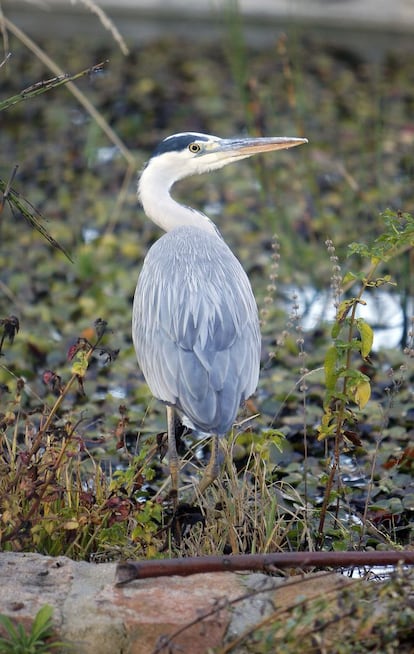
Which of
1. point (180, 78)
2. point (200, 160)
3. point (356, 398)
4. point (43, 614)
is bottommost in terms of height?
point (43, 614)

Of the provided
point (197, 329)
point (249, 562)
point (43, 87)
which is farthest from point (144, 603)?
point (43, 87)

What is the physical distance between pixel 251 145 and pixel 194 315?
1000mm

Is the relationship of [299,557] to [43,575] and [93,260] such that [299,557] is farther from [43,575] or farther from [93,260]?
[93,260]

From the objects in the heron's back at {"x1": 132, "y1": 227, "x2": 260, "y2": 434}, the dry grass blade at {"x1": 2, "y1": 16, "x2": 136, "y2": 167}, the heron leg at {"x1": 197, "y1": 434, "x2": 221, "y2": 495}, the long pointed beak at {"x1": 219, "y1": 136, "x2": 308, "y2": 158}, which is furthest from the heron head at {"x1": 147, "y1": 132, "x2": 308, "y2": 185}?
the heron leg at {"x1": 197, "y1": 434, "x2": 221, "y2": 495}

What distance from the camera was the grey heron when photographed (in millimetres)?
3369

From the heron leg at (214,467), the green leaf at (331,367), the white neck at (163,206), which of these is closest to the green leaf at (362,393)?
the green leaf at (331,367)

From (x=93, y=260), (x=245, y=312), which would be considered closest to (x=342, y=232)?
(x=93, y=260)

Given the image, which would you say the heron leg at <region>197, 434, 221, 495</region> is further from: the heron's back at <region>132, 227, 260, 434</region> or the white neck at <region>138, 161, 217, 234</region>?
the white neck at <region>138, 161, 217, 234</region>

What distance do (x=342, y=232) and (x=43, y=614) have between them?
4.44 m

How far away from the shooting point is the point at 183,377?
341 centimetres

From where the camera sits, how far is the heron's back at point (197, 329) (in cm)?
334

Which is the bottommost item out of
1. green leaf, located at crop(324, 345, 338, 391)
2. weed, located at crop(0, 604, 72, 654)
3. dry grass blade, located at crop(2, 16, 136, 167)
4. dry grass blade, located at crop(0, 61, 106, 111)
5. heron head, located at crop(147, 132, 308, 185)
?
weed, located at crop(0, 604, 72, 654)

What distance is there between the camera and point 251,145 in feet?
14.2

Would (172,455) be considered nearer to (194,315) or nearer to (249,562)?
(194,315)
